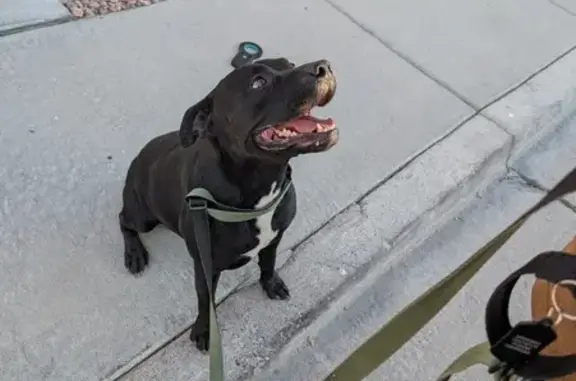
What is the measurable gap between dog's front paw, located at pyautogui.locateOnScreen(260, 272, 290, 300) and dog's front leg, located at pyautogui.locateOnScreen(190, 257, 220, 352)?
269 millimetres

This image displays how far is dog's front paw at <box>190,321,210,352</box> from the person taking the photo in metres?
2.57

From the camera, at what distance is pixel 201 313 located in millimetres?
2543

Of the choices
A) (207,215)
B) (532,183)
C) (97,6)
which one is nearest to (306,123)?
(207,215)

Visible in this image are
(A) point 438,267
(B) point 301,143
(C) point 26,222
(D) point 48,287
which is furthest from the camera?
(A) point 438,267

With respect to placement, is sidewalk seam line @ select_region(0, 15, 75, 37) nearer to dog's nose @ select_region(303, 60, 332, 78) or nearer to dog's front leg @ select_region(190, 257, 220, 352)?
dog's front leg @ select_region(190, 257, 220, 352)

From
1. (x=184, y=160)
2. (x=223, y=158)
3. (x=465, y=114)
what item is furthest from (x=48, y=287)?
(x=465, y=114)

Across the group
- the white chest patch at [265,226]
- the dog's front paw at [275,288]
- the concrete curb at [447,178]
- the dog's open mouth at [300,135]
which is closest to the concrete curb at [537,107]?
the concrete curb at [447,178]

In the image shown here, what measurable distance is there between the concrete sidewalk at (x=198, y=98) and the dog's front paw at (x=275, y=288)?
0.04m

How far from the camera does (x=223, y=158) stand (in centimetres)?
221

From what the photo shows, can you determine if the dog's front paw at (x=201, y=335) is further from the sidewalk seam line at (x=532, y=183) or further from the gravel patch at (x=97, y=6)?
the gravel patch at (x=97, y=6)

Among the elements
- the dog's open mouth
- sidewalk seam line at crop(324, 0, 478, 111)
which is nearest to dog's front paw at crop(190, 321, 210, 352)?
the dog's open mouth

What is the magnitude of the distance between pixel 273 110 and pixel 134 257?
3.45 feet

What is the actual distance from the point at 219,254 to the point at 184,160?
12.9 inches

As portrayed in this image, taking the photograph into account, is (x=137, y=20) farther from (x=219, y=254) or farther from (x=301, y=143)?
(x=301, y=143)
